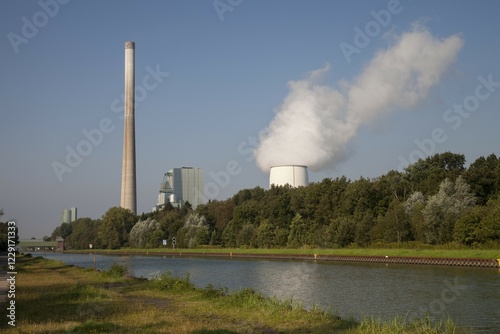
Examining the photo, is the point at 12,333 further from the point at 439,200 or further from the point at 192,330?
the point at 439,200

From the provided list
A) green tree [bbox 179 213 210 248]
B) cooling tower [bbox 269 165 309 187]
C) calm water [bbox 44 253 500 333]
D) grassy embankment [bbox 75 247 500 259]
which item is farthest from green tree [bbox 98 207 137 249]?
calm water [bbox 44 253 500 333]

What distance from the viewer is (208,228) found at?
109688 mm

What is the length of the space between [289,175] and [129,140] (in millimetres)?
47172

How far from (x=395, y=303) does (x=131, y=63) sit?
116m

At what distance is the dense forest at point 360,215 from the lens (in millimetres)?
57406

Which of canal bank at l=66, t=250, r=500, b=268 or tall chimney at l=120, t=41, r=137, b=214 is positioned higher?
tall chimney at l=120, t=41, r=137, b=214

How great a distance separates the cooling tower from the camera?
89125 millimetres

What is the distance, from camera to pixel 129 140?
399ft

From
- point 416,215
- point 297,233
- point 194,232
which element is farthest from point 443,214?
point 194,232

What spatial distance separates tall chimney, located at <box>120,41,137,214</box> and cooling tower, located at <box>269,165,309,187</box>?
43362mm

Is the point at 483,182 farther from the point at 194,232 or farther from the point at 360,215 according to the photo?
the point at 194,232

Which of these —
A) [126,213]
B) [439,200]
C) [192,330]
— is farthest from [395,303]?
[126,213]

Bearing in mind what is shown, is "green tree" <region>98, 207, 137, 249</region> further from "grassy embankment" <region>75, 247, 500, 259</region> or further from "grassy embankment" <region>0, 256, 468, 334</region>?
"grassy embankment" <region>0, 256, 468, 334</region>

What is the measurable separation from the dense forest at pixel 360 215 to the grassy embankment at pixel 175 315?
35336mm
